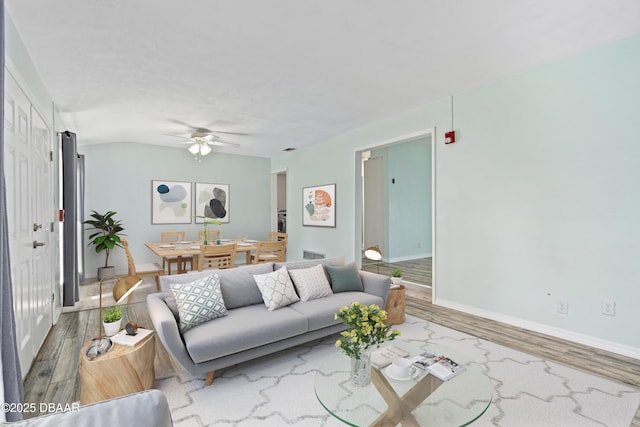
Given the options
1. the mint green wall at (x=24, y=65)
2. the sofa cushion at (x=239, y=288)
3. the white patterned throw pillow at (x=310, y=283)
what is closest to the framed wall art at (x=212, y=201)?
the mint green wall at (x=24, y=65)

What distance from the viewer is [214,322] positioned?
242 centimetres

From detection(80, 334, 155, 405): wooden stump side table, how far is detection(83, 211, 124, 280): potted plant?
4133 mm

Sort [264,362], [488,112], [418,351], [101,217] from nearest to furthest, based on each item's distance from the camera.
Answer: [418,351] → [264,362] → [488,112] → [101,217]

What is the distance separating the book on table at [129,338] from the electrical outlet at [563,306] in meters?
3.55

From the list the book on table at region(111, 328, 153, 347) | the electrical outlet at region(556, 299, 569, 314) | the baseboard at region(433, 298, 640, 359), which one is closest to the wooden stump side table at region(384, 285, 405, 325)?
the baseboard at region(433, 298, 640, 359)

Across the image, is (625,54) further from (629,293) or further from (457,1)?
(629,293)

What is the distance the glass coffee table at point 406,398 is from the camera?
57.6 inches

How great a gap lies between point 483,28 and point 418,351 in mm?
2390

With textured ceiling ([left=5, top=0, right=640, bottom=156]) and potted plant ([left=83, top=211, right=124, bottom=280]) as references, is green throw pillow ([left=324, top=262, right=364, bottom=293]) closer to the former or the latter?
textured ceiling ([left=5, top=0, right=640, bottom=156])

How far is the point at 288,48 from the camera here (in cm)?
270

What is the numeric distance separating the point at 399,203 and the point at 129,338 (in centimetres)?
627

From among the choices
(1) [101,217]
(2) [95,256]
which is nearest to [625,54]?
(1) [101,217]

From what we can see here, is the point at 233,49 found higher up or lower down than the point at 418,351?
higher up

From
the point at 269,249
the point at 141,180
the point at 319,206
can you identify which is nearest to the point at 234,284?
the point at 269,249
